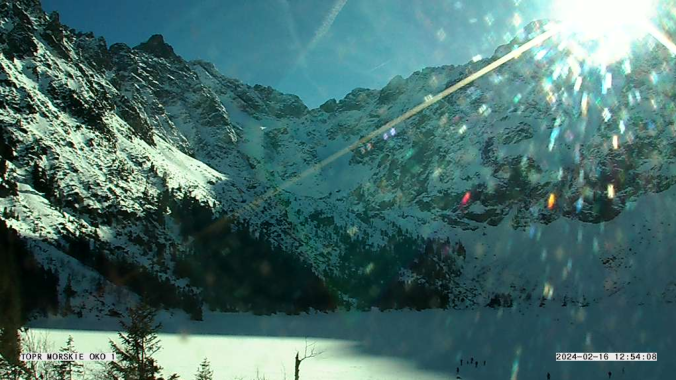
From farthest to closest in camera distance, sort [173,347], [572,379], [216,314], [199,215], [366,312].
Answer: [366,312]
[199,215]
[216,314]
[173,347]
[572,379]

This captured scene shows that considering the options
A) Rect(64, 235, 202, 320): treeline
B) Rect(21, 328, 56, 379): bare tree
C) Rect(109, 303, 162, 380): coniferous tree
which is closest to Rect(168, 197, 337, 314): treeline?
Rect(64, 235, 202, 320): treeline

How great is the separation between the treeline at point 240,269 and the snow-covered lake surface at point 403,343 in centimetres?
715

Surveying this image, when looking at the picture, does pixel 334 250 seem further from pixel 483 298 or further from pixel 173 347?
pixel 173 347

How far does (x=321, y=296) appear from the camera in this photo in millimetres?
155750

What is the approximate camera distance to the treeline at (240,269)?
13151 cm

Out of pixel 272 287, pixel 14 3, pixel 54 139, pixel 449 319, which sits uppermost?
pixel 14 3

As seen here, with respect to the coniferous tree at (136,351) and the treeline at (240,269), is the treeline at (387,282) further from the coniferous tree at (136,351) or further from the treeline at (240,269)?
the coniferous tree at (136,351)

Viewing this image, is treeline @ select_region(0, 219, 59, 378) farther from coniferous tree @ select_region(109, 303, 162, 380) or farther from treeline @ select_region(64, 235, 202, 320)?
coniferous tree @ select_region(109, 303, 162, 380)

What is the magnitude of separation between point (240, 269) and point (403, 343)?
210ft

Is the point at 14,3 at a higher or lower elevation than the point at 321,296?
higher

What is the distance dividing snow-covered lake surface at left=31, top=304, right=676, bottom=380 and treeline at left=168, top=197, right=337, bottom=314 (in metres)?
7.15

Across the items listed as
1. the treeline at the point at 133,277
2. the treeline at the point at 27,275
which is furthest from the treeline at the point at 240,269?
the treeline at the point at 27,275

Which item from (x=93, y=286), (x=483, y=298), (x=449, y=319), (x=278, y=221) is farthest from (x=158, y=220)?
(x=483, y=298)

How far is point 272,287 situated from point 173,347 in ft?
249
